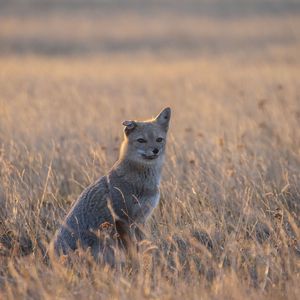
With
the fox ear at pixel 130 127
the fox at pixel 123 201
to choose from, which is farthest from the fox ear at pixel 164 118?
the fox ear at pixel 130 127

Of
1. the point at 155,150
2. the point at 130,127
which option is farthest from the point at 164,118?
the point at 155,150

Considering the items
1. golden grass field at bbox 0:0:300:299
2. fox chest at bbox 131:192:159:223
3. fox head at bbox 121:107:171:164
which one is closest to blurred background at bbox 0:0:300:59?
golden grass field at bbox 0:0:300:299

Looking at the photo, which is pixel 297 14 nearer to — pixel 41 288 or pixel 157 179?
pixel 157 179

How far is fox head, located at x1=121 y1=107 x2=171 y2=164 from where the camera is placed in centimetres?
624

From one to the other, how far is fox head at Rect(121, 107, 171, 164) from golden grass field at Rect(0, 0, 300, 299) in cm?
61

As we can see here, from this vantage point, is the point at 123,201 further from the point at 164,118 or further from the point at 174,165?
the point at 174,165

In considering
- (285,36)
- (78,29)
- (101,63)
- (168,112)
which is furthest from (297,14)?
(168,112)

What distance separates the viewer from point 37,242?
20.2 ft

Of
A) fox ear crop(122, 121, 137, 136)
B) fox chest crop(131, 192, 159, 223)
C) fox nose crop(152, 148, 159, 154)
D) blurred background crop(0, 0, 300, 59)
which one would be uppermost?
blurred background crop(0, 0, 300, 59)

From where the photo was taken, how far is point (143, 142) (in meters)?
6.32

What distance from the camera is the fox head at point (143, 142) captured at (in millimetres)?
6238

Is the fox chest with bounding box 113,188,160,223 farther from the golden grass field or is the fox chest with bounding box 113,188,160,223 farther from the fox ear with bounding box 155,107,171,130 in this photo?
the fox ear with bounding box 155,107,171,130

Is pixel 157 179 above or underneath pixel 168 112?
underneath

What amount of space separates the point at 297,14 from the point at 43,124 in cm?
2706
